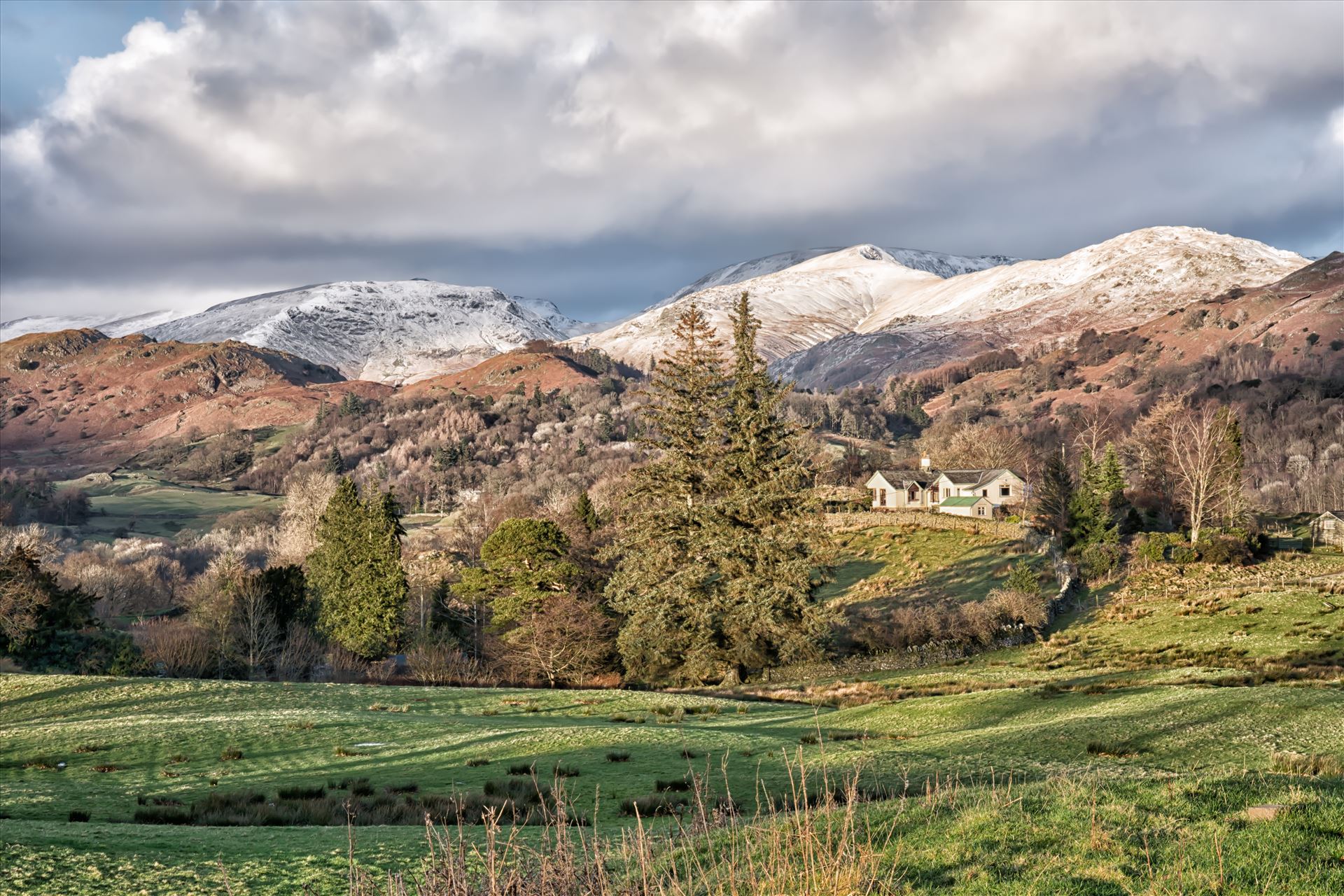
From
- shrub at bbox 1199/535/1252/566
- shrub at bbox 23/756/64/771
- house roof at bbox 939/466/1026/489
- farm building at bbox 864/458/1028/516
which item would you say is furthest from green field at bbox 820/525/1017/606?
shrub at bbox 23/756/64/771

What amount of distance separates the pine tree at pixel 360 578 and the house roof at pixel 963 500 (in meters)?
54.8

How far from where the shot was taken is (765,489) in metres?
43.6

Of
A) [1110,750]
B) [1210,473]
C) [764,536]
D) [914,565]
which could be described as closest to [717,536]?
[764,536]

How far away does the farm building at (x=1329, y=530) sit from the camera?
62.2 meters

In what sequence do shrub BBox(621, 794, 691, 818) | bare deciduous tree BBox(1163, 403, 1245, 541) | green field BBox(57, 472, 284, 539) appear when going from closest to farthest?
1. shrub BBox(621, 794, 691, 818)
2. bare deciduous tree BBox(1163, 403, 1245, 541)
3. green field BBox(57, 472, 284, 539)

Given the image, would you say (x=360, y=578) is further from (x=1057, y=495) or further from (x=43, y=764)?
(x=1057, y=495)

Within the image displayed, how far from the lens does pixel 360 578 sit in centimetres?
5950

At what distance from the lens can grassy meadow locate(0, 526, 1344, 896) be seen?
22.6 ft

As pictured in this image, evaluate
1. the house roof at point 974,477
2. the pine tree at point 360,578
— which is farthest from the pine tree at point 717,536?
the house roof at point 974,477

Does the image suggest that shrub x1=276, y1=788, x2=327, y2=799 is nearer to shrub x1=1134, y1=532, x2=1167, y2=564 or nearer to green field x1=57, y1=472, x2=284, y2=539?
shrub x1=1134, y1=532, x2=1167, y2=564

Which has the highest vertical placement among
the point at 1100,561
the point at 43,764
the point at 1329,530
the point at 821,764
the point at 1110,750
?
the point at 43,764

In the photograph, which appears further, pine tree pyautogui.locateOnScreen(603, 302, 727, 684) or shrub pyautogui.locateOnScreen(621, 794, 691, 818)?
pine tree pyautogui.locateOnScreen(603, 302, 727, 684)

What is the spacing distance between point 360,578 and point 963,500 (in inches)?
2307

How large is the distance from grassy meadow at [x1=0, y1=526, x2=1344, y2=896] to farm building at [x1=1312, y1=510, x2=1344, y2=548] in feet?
101
